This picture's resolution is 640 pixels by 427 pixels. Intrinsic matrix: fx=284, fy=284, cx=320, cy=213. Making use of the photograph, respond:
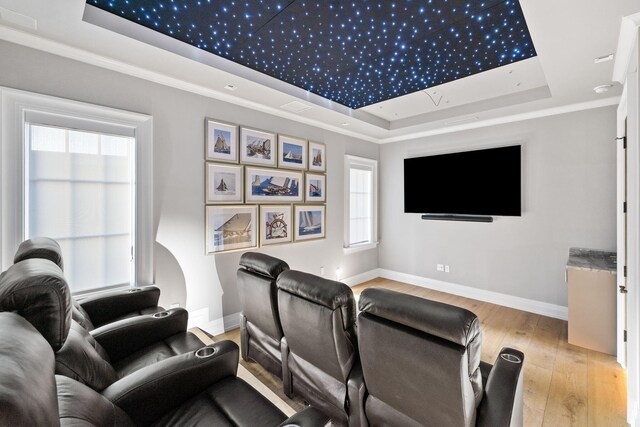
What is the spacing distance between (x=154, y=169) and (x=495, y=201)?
13.9ft

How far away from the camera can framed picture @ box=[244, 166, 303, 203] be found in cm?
339

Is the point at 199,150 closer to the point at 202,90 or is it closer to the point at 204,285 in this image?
the point at 202,90

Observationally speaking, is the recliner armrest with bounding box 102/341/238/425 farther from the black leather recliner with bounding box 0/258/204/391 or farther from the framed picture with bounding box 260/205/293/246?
the framed picture with bounding box 260/205/293/246

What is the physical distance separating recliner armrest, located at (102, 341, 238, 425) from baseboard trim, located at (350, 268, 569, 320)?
3526mm

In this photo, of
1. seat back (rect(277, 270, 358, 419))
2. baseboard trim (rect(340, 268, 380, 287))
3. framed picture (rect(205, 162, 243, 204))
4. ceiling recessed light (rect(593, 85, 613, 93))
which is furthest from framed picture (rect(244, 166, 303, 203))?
ceiling recessed light (rect(593, 85, 613, 93))

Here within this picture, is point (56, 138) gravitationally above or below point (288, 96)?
below

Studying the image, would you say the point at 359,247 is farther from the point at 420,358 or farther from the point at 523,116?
the point at 420,358

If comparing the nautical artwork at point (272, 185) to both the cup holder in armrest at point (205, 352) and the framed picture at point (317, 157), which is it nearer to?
the framed picture at point (317, 157)

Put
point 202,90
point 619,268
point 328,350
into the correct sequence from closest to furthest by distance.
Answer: point 328,350
point 619,268
point 202,90

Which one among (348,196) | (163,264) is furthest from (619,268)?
(163,264)

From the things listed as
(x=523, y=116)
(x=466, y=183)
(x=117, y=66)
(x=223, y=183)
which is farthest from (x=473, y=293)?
(x=117, y=66)

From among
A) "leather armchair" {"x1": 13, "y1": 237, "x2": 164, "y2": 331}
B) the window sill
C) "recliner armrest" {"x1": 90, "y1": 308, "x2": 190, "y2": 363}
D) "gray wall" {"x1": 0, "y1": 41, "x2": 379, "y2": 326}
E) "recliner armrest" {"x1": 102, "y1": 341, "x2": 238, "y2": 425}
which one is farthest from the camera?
the window sill

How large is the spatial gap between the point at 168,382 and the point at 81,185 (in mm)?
1960

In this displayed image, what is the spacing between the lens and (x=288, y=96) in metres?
3.20
